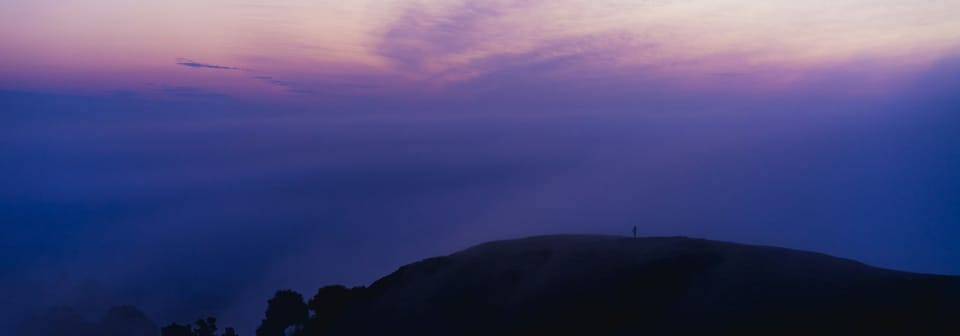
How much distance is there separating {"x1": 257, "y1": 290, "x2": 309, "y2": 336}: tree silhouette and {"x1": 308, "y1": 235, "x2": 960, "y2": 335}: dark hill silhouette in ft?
26.7

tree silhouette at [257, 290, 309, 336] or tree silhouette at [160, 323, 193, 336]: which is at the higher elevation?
tree silhouette at [257, 290, 309, 336]

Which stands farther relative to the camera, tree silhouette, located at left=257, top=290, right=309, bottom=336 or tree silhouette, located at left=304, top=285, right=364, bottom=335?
tree silhouette, located at left=257, top=290, right=309, bottom=336

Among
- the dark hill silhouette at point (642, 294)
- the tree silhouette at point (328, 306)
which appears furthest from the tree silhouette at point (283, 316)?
the dark hill silhouette at point (642, 294)

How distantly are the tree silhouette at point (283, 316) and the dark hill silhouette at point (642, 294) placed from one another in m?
8.14

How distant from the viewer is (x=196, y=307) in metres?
141

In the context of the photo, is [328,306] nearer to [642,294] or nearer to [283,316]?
[283,316]

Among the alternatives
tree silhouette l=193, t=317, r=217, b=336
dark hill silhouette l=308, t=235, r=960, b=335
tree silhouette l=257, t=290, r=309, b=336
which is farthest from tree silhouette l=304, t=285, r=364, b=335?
tree silhouette l=193, t=317, r=217, b=336

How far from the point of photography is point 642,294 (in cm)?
2439

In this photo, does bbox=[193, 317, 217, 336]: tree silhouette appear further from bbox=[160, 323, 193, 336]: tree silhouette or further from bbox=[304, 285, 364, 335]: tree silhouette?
bbox=[304, 285, 364, 335]: tree silhouette

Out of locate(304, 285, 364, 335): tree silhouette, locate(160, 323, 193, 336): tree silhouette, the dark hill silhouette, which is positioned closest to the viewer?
the dark hill silhouette

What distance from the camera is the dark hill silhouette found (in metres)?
20.7

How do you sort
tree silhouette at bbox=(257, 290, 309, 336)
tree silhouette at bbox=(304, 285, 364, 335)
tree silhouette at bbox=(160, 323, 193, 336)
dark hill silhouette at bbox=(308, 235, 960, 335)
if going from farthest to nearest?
1. tree silhouette at bbox=(160, 323, 193, 336)
2. tree silhouette at bbox=(257, 290, 309, 336)
3. tree silhouette at bbox=(304, 285, 364, 335)
4. dark hill silhouette at bbox=(308, 235, 960, 335)

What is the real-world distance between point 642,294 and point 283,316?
22.2 meters

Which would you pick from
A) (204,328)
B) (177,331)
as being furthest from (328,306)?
(177,331)
